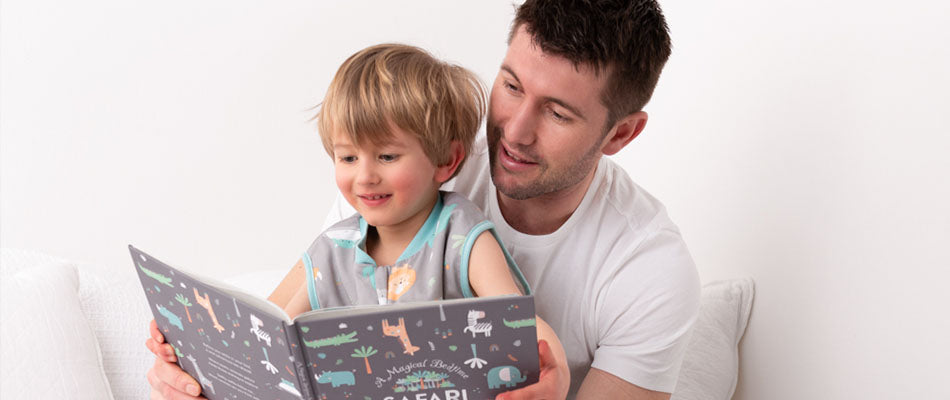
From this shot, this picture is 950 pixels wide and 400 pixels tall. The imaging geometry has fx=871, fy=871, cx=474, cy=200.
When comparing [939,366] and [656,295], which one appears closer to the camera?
[939,366]

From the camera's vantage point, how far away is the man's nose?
1777mm

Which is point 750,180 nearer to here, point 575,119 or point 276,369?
point 575,119

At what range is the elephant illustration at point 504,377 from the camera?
1.37 m

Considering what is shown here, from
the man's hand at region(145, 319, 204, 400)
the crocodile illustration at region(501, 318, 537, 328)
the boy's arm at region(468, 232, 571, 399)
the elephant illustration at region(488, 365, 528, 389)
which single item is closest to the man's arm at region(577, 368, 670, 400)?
the boy's arm at region(468, 232, 571, 399)

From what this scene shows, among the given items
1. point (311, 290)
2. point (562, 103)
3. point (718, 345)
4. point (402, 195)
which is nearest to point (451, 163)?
point (402, 195)

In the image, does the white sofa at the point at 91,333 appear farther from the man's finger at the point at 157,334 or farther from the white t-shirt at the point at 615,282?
the man's finger at the point at 157,334

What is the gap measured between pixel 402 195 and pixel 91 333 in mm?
986

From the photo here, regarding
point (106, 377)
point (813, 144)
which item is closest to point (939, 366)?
point (813, 144)

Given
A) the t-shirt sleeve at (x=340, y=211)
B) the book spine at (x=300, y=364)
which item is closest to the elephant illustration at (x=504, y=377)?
the book spine at (x=300, y=364)

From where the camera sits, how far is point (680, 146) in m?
2.47

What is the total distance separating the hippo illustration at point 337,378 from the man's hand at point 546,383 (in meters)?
0.23

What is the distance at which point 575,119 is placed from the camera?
179 centimetres

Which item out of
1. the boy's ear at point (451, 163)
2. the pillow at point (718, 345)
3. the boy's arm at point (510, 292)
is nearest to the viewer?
the boy's arm at point (510, 292)

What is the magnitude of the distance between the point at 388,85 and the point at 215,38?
2088 millimetres
